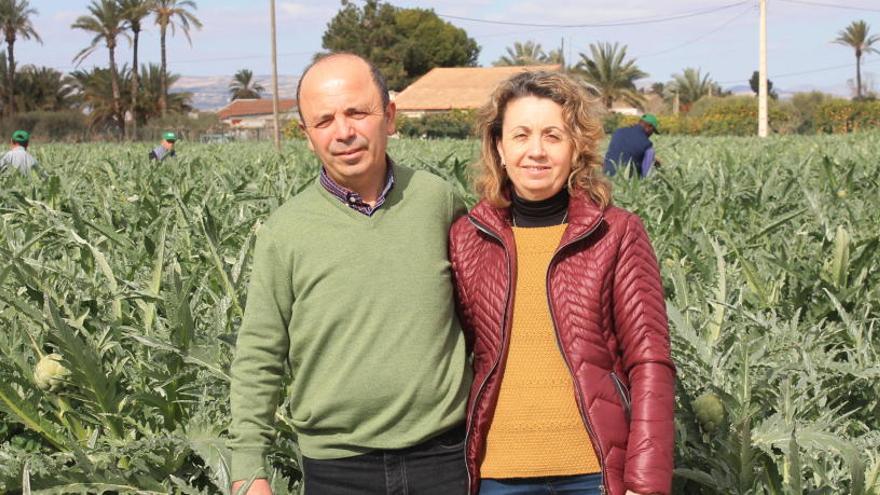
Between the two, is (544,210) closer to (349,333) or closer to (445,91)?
(349,333)

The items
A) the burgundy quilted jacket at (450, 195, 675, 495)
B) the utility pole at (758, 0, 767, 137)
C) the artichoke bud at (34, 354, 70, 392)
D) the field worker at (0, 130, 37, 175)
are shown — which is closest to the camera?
the burgundy quilted jacket at (450, 195, 675, 495)

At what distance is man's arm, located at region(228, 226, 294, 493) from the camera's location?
1982 mm

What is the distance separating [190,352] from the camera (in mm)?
2359

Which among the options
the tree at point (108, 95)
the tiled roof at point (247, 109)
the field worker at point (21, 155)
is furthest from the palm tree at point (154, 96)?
the field worker at point (21, 155)

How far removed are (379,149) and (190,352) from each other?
716mm

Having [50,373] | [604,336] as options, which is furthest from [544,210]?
[50,373]

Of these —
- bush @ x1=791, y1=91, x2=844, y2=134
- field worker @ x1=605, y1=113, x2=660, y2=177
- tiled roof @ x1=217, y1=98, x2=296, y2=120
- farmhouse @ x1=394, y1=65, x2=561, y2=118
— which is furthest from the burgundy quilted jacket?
tiled roof @ x1=217, y1=98, x2=296, y2=120

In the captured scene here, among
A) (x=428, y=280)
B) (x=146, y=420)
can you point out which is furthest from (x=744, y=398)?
(x=146, y=420)

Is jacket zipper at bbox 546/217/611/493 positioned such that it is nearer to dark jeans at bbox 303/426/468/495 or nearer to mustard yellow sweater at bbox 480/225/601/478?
mustard yellow sweater at bbox 480/225/601/478

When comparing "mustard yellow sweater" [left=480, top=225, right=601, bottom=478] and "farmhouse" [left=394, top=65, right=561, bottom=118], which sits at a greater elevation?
"farmhouse" [left=394, top=65, right=561, bottom=118]

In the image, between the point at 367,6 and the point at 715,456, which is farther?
the point at 367,6

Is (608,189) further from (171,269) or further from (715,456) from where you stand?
(171,269)

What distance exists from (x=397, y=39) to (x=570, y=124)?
75.0 meters

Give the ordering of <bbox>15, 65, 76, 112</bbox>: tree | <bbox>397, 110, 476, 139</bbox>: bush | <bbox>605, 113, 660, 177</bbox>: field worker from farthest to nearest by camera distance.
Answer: <bbox>15, 65, 76, 112</bbox>: tree, <bbox>397, 110, 476, 139</bbox>: bush, <bbox>605, 113, 660, 177</bbox>: field worker
